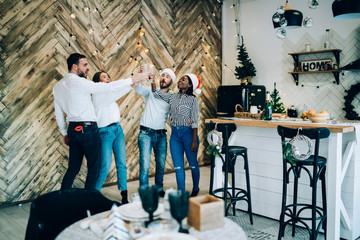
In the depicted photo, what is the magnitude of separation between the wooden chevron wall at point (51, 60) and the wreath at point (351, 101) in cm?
302

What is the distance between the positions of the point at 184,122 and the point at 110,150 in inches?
39.3

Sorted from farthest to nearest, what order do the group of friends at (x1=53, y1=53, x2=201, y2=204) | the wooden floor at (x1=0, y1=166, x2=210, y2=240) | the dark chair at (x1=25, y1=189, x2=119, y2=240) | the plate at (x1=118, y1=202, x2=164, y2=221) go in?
the group of friends at (x1=53, y1=53, x2=201, y2=204) → the wooden floor at (x1=0, y1=166, x2=210, y2=240) → the dark chair at (x1=25, y1=189, x2=119, y2=240) → the plate at (x1=118, y1=202, x2=164, y2=221)

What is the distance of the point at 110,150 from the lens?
3.86 metres

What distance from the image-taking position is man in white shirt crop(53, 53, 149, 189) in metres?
3.19

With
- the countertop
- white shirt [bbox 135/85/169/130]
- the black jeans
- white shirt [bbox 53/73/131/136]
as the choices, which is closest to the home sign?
the countertop

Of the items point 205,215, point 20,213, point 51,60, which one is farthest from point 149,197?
point 51,60

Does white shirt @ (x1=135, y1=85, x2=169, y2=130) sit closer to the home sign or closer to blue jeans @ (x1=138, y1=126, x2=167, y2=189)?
blue jeans @ (x1=138, y1=126, x2=167, y2=189)

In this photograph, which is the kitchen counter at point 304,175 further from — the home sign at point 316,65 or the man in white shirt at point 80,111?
the home sign at point 316,65

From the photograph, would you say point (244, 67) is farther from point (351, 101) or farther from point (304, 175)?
point (304, 175)

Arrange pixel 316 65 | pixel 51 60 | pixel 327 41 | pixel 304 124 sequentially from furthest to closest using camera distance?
1. pixel 316 65
2. pixel 327 41
3. pixel 51 60
4. pixel 304 124

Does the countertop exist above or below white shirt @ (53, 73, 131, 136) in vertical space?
below

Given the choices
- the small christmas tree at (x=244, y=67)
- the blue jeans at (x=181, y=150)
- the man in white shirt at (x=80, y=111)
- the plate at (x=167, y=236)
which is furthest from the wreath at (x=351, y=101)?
the plate at (x=167, y=236)

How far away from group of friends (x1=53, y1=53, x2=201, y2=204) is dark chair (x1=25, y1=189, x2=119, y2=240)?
1576mm

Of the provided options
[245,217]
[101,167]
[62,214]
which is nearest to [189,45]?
[101,167]
